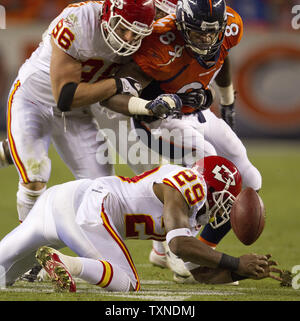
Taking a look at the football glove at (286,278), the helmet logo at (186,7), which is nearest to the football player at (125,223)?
the football glove at (286,278)

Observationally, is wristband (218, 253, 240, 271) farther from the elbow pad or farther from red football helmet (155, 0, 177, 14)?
red football helmet (155, 0, 177, 14)

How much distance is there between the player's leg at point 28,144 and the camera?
193 inches

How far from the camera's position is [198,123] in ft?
16.9

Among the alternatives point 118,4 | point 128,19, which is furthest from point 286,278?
point 118,4

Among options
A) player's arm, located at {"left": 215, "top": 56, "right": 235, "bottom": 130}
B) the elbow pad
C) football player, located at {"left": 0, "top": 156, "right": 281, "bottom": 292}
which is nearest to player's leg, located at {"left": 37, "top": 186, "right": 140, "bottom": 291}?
football player, located at {"left": 0, "top": 156, "right": 281, "bottom": 292}

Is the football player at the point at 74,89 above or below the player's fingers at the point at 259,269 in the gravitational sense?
above

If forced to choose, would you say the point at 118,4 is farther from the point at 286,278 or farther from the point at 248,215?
the point at 286,278

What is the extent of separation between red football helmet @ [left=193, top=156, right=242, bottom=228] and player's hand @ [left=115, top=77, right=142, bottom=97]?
72cm

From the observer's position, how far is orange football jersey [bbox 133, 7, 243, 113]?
4852 mm

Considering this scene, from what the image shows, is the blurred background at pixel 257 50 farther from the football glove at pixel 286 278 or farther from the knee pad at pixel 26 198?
the football glove at pixel 286 278

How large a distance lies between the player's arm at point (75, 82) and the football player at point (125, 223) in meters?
0.56

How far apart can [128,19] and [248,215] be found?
145 cm

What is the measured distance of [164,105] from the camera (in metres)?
4.44
